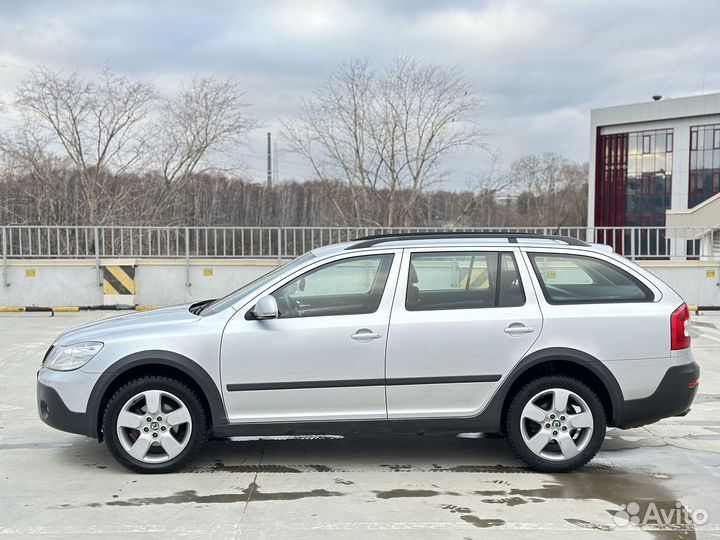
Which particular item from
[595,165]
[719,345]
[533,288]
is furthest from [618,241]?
[595,165]

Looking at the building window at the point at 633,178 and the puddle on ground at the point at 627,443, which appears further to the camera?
the building window at the point at 633,178

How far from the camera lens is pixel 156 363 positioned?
483cm

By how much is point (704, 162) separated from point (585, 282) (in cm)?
5920

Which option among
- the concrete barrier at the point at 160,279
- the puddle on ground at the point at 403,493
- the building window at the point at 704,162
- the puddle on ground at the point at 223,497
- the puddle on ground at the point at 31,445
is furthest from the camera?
the building window at the point at 704,162

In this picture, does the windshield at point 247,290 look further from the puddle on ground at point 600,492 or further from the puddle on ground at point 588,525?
the puddle on ground at point 588,525

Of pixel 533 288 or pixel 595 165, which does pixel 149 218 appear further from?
pixel 595 165

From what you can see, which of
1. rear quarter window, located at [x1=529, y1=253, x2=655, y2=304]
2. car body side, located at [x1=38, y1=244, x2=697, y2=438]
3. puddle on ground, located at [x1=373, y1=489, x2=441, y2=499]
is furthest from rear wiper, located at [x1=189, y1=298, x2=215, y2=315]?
rear quarter window, located at [x1=529, y1=253, x2=655, y2=304]

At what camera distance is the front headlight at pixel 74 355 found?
16.1ft

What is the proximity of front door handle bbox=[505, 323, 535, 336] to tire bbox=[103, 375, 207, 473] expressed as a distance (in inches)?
85.4

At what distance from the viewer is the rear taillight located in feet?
16.3

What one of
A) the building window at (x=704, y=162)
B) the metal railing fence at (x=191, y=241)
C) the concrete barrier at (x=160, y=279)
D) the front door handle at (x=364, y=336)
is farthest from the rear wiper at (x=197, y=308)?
the building window at (x=704, y=162)

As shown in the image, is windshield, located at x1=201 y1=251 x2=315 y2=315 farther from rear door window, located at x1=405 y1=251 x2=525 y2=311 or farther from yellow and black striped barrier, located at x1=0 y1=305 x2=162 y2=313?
yellow and black striped barrier, located at x1=0 y1=305 x2=162 y2=313

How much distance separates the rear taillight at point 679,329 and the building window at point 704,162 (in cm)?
5774

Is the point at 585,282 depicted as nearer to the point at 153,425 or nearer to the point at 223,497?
the point at 223,497
